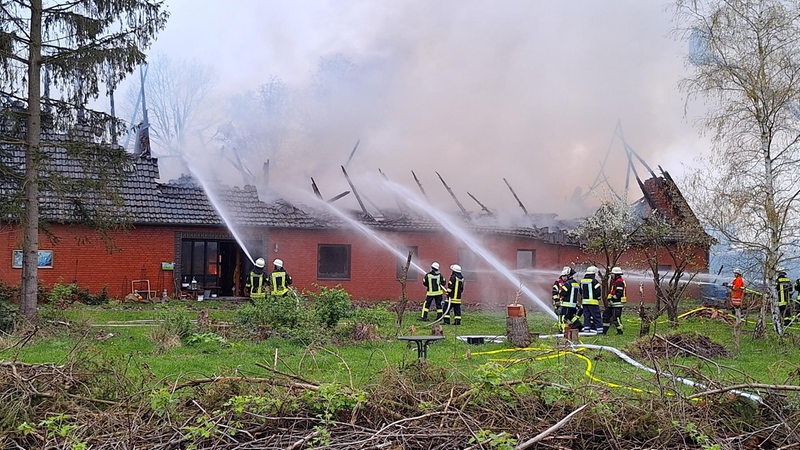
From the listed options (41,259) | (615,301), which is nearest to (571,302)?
(615,301)

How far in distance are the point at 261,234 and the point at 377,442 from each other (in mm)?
17597

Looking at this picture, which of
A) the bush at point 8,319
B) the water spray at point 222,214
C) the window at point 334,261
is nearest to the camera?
the bush at point 8,319

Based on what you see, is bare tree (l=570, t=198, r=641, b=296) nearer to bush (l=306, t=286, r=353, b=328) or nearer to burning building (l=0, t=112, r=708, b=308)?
burning building (l=0, t=112, r=708, b=308)

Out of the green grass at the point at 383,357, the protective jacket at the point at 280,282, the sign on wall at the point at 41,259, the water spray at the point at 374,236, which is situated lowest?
the green grass at the point at 383,357

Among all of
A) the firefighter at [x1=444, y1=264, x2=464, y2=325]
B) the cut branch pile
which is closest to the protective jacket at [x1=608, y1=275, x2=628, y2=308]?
the firefighter at [x1=444, y1=264, x2=464, y2=325]

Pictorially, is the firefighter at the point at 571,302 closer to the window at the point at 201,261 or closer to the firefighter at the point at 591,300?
the firefighter at the point at 591,300

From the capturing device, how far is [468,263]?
24438mm

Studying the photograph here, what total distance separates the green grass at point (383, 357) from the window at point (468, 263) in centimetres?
747

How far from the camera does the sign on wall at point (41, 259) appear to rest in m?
20.2

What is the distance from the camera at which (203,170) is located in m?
27.8

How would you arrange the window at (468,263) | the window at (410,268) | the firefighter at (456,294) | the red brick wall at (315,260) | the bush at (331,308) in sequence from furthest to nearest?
the window at (468,263)
the window at (410,268)
the red brick wall at (315,260)
the firefighter at (456,294)
the bush at (331,308)

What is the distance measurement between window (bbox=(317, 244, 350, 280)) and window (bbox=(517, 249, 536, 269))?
20.1ft

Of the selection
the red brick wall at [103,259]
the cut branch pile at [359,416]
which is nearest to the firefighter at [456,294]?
the red brick wall at [103,259]

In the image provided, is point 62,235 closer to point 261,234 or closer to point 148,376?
point 261,234
